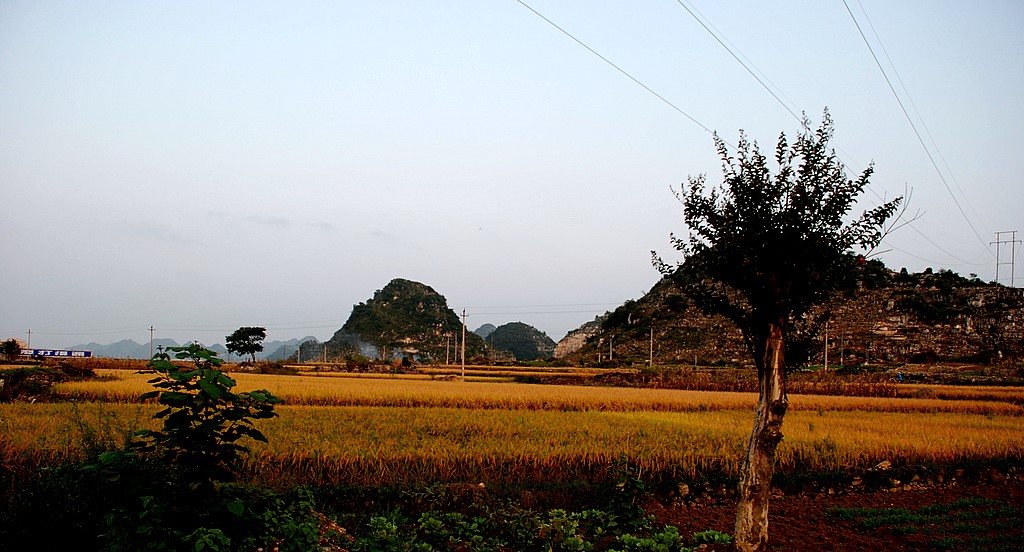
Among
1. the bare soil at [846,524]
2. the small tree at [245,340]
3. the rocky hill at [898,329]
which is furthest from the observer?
the small tree at [245,340]

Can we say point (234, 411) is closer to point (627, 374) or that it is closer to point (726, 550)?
point (726, 550)

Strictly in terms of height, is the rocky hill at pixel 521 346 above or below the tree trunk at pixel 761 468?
below

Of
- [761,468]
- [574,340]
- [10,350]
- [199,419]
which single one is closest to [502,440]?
[761,468]

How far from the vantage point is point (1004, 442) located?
16.7 metres

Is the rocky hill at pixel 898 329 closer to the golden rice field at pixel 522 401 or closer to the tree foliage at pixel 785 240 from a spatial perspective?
the golden rice field at pixel 522 401

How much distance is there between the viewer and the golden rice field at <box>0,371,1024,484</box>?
38.8 feet

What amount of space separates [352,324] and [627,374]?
10407 centimetres

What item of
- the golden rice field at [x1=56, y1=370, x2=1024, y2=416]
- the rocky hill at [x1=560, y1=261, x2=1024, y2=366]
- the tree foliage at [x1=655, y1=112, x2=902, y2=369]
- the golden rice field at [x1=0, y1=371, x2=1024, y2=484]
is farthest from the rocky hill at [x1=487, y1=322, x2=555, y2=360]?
the tree foliage at [x1=655, y1=112, x2=902, y2=369]

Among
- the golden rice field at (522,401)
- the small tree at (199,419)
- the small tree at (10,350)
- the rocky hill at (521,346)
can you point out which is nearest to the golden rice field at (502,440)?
the golden rice field at (522,401)

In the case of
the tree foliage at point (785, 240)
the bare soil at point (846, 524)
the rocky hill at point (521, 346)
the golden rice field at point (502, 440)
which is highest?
the tree foliage at point (785, 240)

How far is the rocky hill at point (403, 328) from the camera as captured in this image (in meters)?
127

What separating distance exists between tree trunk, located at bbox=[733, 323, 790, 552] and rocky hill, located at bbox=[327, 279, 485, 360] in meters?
109

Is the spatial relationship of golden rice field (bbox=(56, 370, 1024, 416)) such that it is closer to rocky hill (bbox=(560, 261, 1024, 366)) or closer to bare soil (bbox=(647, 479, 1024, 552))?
bare soil (bbox=(647, 479, 1024, 552))

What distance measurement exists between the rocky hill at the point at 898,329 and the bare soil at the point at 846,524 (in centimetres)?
5209
